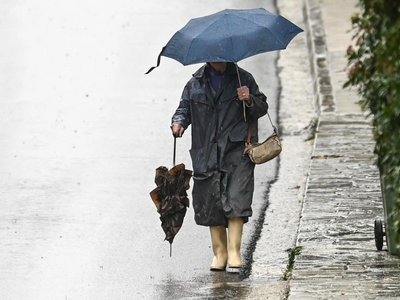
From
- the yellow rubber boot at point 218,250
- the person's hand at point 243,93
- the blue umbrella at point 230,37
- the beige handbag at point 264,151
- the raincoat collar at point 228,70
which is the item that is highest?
the blue umbrella at point 230,37

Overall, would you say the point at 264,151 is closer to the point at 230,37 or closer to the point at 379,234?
the point at 230,37

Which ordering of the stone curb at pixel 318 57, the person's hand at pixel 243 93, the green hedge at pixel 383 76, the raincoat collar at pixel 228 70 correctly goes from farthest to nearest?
the stone curb at pixel 318 57 → the raincoat collar at pixel 228 70 → the person's hand at pixel 243 93 → the green hedge at pixel 383 76

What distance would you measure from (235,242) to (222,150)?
2.32 feet

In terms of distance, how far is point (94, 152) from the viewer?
12.4 meters

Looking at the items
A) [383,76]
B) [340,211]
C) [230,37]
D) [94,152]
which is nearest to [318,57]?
[94,152]

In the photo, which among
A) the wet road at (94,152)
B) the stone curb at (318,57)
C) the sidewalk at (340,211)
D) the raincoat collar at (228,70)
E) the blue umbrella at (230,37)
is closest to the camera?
the sidewalk at (340,211)

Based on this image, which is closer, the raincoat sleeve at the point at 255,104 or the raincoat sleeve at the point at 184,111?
the raincoat sleeve at the point at 255,104

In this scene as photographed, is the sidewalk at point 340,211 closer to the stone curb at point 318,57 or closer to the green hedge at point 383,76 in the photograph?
the stone curb at point 318,57

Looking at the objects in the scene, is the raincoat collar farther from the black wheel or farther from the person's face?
the black wheel

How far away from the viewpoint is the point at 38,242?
382 inches

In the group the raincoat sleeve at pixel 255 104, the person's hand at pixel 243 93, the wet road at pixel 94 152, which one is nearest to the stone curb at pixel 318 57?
the wet road at pixel 94 152

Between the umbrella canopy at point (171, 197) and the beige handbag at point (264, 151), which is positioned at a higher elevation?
the beige handbag at point (264, 151)

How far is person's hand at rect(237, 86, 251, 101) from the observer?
879 centimetres

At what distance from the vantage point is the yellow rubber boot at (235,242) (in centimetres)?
897
